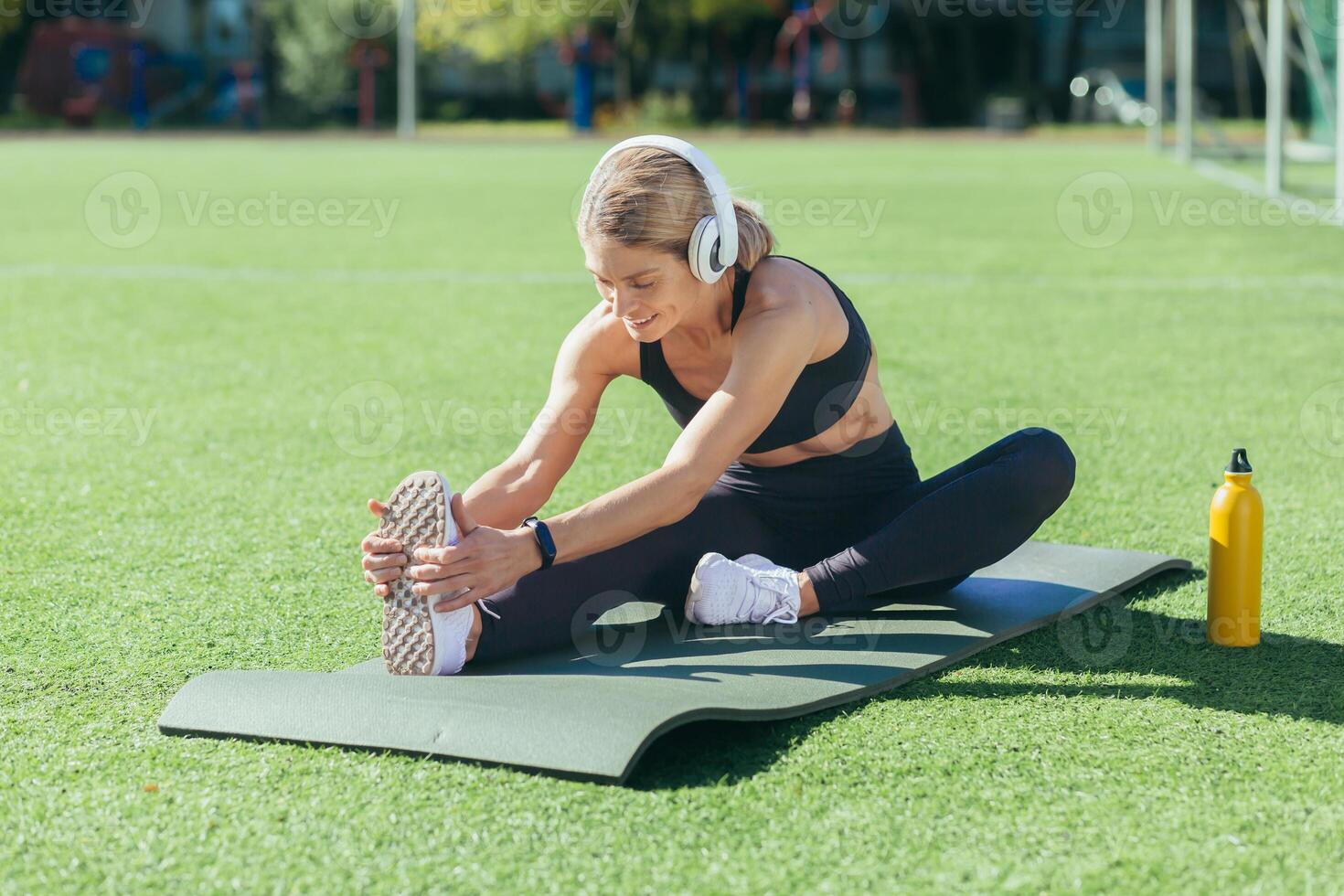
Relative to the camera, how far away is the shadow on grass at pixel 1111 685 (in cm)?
304

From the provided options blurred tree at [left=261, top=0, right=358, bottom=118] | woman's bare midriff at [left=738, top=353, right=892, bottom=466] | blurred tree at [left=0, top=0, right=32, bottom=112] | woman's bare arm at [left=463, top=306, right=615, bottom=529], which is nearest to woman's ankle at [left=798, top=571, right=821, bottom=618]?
woman's bare midriff at [left=738, top=353, right=892, bottom=466]

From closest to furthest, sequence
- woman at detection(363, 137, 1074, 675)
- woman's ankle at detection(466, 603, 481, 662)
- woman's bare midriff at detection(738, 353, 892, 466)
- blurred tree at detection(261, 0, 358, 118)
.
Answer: woman at detection(363, 137, 1074, 675)
woman's ankle at detection(466, 603, 481, 662)
woman's bare midriff at detection(738, 353, 892, 466)
blurred tree at detection(261, 0, 358, 118)

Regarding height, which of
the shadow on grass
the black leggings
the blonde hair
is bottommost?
the shadow on grass

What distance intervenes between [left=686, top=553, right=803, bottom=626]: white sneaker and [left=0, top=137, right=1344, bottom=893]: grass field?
43cm

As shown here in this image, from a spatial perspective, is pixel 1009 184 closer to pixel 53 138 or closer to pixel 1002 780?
pixel 1002 780

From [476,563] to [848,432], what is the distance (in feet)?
3.61

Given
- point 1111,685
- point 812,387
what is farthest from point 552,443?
point 1111,685

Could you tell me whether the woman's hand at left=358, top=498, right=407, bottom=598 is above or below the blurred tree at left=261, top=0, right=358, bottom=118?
below

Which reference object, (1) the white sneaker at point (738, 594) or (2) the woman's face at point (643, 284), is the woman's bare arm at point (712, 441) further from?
(1) the white sneaker at point (738, 594)

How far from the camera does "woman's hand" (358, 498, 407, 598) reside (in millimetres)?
3289

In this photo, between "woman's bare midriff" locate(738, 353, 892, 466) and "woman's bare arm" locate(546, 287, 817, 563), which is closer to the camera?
"woman's bare arm" locate(546, 287, 817, 563)

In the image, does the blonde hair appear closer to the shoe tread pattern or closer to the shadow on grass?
the shoe tread pattern

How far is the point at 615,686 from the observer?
3.21 meters

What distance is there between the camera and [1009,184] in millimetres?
20906
